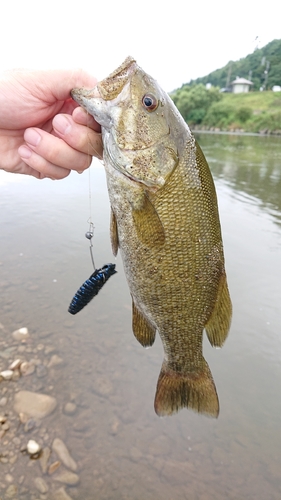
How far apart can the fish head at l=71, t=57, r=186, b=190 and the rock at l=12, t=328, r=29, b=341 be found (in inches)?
134

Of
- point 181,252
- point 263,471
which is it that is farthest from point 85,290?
point 263,471

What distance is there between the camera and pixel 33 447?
10.1ft

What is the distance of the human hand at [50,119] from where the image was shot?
2055 millimetres

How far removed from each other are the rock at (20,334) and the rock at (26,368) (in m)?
0.49

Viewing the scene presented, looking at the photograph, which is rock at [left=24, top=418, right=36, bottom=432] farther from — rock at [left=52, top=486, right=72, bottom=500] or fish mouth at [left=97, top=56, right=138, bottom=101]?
fish mouth at [left=97, top=56, right=138, bottom=101]

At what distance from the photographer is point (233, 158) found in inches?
799

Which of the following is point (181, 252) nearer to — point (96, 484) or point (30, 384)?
point (96, 484)

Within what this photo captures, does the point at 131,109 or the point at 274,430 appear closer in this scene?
the point at 131,109

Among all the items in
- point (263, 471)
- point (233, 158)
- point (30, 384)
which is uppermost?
point (233, 158)

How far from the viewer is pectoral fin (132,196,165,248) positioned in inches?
68.5

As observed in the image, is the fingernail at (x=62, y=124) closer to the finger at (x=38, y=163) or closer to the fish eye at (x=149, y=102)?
the finger at (x=38, y=163)

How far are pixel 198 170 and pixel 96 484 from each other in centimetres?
283

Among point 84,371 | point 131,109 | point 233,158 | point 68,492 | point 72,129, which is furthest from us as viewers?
point 233,158

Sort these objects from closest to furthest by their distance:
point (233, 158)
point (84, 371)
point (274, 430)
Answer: point (274, 430) → point (84, 371) → point (233, 158)
